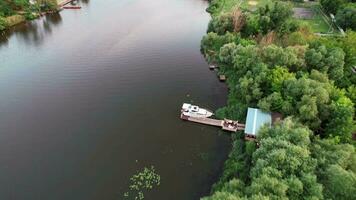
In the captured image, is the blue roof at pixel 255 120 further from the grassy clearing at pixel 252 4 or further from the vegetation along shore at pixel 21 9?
the vegetation along shore at pixel 21 9

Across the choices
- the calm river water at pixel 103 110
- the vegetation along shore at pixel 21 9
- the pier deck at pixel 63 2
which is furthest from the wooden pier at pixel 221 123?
the pier deck at pixel 63 2

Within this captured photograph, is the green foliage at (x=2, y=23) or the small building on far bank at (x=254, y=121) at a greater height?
the green foliage at (x=2, y=23)

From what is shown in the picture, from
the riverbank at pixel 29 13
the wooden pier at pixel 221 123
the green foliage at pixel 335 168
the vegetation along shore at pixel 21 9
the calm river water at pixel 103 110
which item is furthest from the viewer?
the vegetation along shore at pixel 21 9

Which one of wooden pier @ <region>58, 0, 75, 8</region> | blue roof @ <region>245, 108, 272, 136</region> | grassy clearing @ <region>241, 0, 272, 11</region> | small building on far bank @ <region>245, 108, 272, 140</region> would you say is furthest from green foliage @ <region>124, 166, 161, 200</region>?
wooden pier @ <region>58, 0, 75, 8</region>

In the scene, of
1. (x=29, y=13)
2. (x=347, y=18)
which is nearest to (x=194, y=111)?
(x=347, y=18)

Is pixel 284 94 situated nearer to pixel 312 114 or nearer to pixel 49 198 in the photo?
pixel 312 114

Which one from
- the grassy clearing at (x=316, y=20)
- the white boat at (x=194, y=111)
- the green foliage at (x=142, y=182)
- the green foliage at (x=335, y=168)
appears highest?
the grassy clearing at (x=316, y=20)

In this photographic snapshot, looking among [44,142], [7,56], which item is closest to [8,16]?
[7,56]
